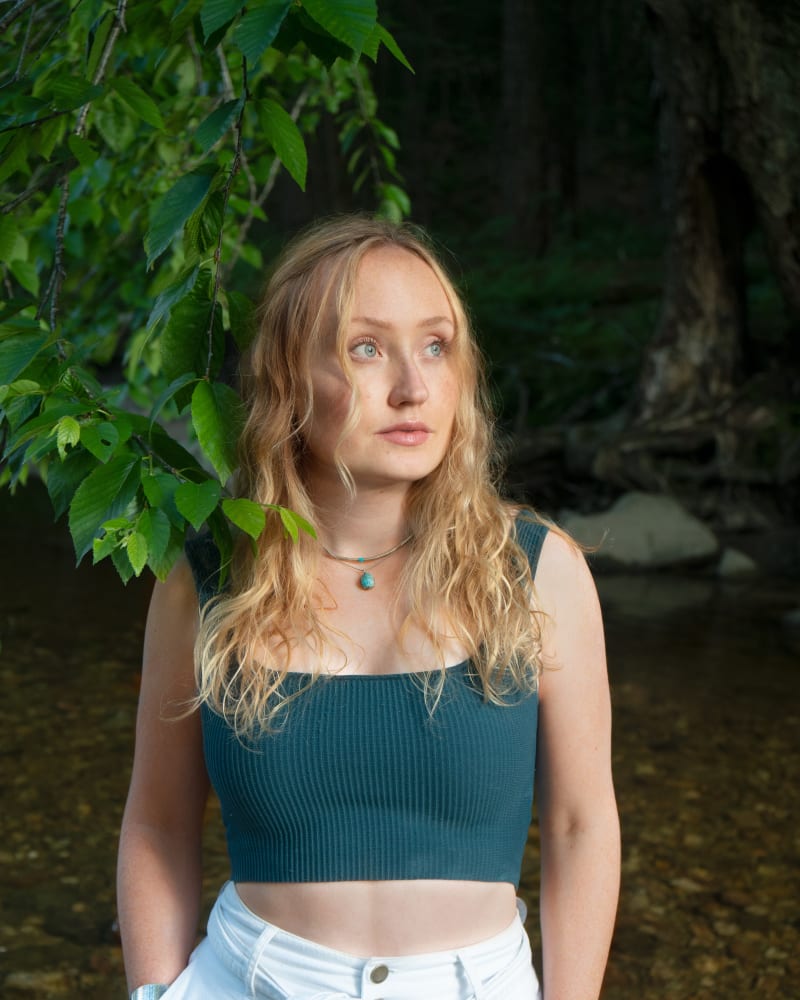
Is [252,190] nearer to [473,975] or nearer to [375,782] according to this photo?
[375,782]

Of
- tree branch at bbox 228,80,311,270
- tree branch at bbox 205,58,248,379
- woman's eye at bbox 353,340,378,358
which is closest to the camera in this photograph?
tree branch at bbox 205,58,248,379

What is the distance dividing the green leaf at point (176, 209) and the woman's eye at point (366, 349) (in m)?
0.39

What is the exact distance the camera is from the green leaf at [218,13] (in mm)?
1585

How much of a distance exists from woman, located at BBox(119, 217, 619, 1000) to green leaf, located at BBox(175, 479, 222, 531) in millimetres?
408

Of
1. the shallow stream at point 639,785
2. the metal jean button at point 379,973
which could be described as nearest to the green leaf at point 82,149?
the metal jean button at point 379,973

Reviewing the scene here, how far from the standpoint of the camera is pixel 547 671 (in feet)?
6.82

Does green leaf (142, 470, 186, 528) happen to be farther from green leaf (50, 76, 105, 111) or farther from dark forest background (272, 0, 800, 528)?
dark forest background (272, 0, 800, 528)

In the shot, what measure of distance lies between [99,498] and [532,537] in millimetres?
784

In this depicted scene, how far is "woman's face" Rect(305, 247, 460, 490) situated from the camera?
206 centimetres

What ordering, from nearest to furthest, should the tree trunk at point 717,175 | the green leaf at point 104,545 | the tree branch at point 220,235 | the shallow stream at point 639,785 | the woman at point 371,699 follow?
the green leaf at point 104,545
the tree branch at point 220,235
the woman at point 371,699
the shallow stream at point 639,785
the tree trunk at point 717,175

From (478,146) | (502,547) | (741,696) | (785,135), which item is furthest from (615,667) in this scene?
(478,146)

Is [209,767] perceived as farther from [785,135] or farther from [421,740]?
[785,135]

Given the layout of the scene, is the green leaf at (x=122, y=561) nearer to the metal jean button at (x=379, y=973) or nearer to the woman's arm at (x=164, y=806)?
the woman's arm at (x=164, y=806)

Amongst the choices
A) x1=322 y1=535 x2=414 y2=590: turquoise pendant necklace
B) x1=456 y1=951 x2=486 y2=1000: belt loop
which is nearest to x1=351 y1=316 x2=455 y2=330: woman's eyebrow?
x1=322 y1=535 x2=414 y2=590: turquoise pendant necklace
